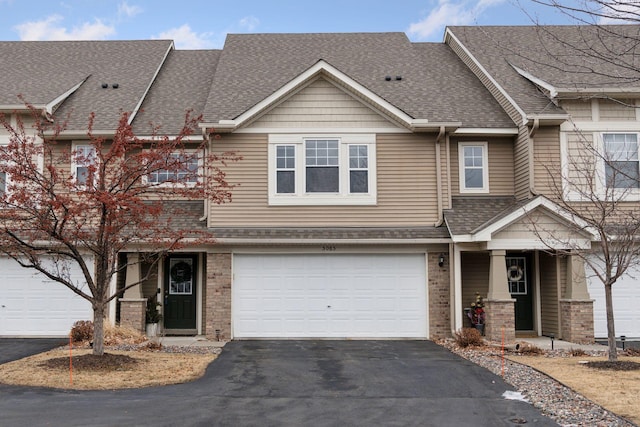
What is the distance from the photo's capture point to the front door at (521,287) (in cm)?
1745

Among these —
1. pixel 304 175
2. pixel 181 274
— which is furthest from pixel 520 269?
pixel 181 274

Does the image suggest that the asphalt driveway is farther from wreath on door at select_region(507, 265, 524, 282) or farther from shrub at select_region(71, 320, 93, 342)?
wreath on door at select_region(507, 265, 524, 282)

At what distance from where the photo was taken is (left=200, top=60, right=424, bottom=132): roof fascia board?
16.6 m

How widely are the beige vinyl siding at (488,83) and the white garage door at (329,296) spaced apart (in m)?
4.93

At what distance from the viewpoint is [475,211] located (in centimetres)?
1700

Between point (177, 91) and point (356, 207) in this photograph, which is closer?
point (356, 207)

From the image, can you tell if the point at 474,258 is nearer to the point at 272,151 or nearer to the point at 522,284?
the point at 522,284

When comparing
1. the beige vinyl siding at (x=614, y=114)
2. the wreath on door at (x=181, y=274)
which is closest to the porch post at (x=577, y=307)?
the beige vinyl siding at (x=614, y=114)

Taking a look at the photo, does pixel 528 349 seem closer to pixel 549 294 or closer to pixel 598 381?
pixel 598 381

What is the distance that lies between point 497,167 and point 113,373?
39.0 ft

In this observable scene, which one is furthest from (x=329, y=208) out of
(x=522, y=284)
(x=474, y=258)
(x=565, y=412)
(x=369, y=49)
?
(x=565, y=412)

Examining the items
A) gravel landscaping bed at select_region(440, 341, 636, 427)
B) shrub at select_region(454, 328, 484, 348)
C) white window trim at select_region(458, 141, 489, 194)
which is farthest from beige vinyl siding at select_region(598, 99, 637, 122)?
gravel landscaping bed at select_region(440, 341, 636, 427)

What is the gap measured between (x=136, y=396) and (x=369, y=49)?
15397 mm

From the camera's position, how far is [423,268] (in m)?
16.7
